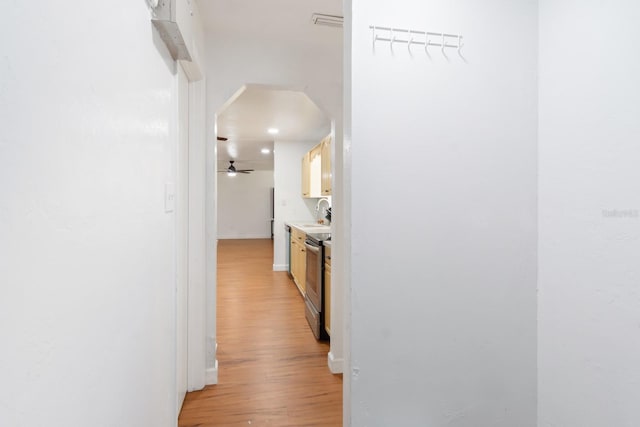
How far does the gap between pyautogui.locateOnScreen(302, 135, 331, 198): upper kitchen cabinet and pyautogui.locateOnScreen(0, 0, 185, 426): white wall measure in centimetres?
274

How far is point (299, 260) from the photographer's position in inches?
170

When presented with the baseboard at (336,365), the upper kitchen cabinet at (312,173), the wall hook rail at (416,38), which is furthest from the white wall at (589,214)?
the upper kitchen cabinet at (312,173)

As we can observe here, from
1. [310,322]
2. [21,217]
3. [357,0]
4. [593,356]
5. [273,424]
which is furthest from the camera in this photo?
[310,322]

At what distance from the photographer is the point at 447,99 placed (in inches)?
49.1

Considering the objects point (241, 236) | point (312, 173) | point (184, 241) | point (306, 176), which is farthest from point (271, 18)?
point (241, 236)

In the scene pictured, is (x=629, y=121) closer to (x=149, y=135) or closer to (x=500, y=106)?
(x=500, y=106)

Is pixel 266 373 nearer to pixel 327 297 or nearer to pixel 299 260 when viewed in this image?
pixel 327 297

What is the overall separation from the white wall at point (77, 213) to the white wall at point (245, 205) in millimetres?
9389

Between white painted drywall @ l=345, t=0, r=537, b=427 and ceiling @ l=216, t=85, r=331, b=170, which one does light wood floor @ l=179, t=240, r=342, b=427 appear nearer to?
white painted drywall @ l=345, t=0, r=537, b=427

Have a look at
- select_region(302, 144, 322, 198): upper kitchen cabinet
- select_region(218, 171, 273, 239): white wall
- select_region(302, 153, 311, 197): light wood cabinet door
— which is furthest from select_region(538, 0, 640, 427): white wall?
select_region(218, 171, 273, 239): white wall

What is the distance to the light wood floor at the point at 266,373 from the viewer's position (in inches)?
74.2

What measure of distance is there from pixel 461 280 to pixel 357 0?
44.7 inches

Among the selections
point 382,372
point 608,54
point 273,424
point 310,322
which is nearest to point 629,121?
point 608,54

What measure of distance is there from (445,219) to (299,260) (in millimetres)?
3230
